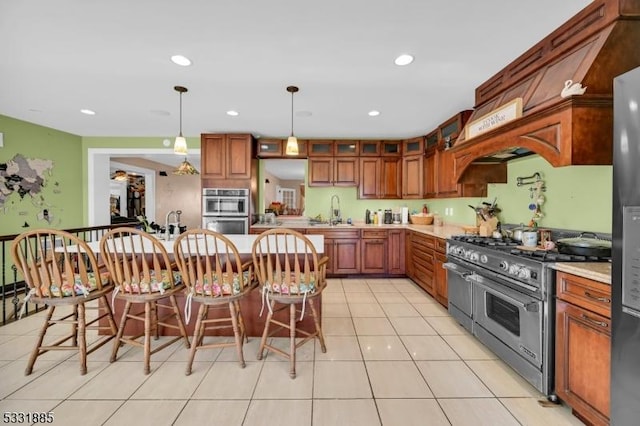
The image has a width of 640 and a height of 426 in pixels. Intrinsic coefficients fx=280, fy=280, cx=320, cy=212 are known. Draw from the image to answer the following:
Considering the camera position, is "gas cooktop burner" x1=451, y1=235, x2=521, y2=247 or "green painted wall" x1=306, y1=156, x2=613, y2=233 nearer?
"green painted wall" x1=306, y1=156, x2=613, y2=233

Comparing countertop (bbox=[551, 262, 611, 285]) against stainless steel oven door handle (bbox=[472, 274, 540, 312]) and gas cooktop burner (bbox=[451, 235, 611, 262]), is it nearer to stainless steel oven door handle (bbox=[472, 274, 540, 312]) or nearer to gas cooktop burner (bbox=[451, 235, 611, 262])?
gas cooktop burner (bbox=[451, 235, 611, 262])

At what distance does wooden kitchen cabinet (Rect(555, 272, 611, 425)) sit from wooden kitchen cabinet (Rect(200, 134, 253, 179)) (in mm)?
Answer: 4094

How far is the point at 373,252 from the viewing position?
454cm

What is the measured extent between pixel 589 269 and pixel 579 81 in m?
1.10

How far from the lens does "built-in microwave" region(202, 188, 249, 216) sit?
4.55 meters

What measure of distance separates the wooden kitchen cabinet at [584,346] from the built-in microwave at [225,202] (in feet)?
13.1

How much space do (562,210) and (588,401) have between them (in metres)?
1.51

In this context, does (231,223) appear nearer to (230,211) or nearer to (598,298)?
(230,211)

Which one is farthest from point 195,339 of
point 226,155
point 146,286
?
point 226,155

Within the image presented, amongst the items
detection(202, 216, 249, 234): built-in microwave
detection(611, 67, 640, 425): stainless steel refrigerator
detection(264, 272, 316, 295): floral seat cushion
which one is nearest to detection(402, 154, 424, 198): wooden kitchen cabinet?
detection(202, 216, 249, 234): built-in microwave

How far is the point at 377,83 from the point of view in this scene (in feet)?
9.11

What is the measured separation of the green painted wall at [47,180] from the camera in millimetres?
3896

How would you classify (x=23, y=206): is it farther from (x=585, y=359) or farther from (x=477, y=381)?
(x=585, y=359)

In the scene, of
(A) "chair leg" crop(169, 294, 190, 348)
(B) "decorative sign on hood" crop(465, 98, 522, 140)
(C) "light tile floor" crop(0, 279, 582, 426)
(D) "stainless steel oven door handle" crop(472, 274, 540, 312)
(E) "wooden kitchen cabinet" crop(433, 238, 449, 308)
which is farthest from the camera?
(E) "wooden kitchen cabinet" crop(433, 238, 449, 308)
